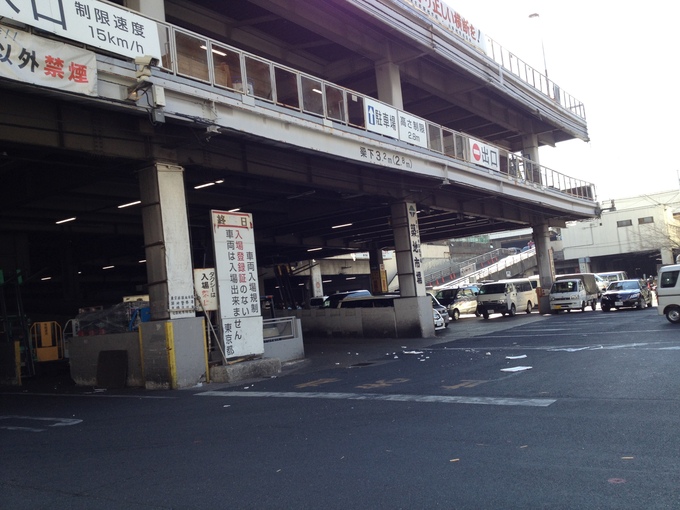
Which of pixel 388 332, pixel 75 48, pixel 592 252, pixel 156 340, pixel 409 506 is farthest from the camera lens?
pixel 592 252

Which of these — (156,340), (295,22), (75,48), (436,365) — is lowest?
(436,365)

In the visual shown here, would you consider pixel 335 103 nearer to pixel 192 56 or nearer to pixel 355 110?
pixel 355 110

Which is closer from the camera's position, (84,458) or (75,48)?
(84,458)

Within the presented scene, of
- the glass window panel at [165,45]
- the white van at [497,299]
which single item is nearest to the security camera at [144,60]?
the glass window panel at [165,45]

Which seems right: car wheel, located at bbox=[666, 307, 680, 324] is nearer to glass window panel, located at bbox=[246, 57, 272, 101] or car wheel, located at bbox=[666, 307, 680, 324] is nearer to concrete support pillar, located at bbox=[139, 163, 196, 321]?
glass window panel, located at bbox=[246, 57, 272, 101]

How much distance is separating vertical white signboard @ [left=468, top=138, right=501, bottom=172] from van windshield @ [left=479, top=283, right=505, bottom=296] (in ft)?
36.6

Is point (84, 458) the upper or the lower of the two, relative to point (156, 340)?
lower

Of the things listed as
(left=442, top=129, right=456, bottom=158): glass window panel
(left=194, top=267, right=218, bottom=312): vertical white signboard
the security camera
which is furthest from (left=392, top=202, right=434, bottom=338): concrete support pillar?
the security camera

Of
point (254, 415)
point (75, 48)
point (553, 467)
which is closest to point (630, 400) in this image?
point (553, 467)

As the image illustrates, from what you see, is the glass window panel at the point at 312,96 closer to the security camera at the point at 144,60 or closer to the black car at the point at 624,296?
the security camera at the point at 144,60

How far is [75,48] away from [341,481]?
9.61 meters

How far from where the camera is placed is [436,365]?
49.4 feet

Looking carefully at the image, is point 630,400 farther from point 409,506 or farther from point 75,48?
point 75,48

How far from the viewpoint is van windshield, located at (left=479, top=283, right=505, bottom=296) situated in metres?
35.8
